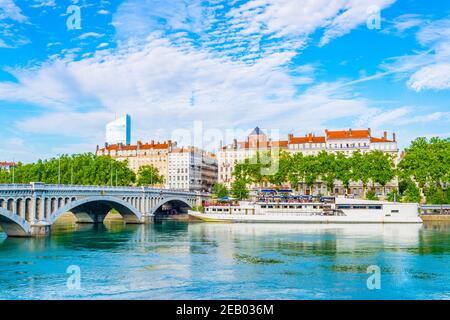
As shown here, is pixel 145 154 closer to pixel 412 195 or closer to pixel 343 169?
pixel 343 169

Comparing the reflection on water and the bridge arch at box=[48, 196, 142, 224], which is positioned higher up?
the bridge arch at box=[48, 196, 142, 224]

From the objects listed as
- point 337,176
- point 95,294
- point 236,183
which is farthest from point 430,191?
point 95,294

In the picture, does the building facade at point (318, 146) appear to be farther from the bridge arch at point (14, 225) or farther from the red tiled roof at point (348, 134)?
the bridge arch at point (14, 225)

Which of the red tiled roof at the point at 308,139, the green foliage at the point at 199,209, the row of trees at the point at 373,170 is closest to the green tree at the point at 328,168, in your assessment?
the row of trees at the point at 373,170

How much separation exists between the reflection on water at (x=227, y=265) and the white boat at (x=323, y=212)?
47.1ft

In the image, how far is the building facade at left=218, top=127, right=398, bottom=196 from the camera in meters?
93.0

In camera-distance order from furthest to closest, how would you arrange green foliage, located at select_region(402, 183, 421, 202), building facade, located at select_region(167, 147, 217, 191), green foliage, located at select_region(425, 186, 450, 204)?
building facade, located at select_region(167, 147, 217, 191), green foliage, located at select_region(402, 183, 421, 202), green foliage, located at select_region(425, 186, 450, 204)

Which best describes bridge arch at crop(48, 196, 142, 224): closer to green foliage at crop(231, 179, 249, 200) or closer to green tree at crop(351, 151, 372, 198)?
green foliage at crop(231, 179, 249, 200)

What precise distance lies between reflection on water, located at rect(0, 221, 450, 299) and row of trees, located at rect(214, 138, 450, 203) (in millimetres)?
29134

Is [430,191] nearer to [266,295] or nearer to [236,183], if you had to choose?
[236,183]

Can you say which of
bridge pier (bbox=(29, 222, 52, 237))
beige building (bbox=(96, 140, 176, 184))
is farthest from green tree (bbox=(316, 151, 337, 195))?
bridge pier (bbox=(29, 222, 52, 237))

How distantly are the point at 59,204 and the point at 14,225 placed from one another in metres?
5.73

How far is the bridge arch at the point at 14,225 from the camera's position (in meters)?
41.6
